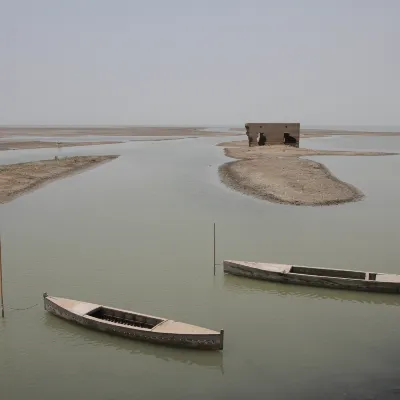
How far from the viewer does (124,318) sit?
44.3 feet

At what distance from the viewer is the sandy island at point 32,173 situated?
36.3 meters

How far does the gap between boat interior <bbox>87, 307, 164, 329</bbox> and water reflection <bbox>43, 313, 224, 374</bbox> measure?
0.61 m

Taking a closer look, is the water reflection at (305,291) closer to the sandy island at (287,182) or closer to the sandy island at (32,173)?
the sandy island at (287,182)

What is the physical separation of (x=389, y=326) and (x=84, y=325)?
28.4 ft

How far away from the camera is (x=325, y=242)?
22.4m

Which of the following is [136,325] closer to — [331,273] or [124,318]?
[124,318]

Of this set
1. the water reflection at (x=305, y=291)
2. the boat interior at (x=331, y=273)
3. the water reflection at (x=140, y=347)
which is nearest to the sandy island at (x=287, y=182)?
the boat interior at (x=331, y=273)

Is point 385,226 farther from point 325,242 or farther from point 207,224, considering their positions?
point 207,224

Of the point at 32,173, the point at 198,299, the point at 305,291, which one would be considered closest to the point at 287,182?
the point at 305,291

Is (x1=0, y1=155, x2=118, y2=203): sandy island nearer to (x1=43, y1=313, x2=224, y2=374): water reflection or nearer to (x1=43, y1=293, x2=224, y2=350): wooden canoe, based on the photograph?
(x1=43, y1=293, x2=224, y2=350): wooden canoe

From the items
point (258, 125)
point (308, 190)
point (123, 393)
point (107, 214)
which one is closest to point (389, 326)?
point (123, 393)

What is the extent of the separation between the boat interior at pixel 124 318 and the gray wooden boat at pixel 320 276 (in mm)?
5496

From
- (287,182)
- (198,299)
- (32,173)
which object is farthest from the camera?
(32,173)

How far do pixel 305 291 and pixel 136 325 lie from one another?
20.5 feet
